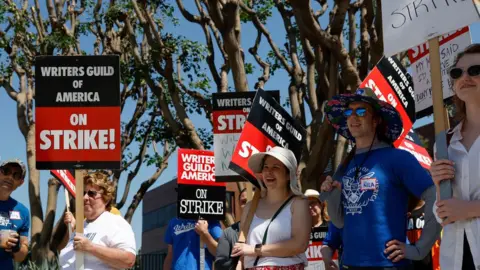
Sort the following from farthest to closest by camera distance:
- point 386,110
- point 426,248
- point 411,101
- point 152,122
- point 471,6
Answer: point 152,122, point 411,101, point 386,110, point 426,248, point 471,6

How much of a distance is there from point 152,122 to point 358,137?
15.8m

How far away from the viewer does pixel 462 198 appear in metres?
4.09

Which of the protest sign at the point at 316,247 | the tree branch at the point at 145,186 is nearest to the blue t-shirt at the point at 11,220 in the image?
the protest sign at the point at 316,247

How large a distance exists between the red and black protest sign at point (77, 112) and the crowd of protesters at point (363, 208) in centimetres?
30

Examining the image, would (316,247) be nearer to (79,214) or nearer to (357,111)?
(79,214)

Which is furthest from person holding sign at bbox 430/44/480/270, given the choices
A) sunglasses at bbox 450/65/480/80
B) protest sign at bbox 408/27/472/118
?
protest sign at bbox 408/27/472/118

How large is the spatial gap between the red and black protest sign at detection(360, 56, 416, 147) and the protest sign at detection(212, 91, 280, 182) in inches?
72.9

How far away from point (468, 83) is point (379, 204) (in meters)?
1.04

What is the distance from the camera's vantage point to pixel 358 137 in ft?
17.1

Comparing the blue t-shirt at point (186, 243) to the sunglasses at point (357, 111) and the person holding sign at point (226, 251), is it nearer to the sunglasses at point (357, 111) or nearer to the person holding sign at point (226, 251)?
the person holding sign at point (226, 251)

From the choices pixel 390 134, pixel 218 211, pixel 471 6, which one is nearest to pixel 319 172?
pixel 218 211

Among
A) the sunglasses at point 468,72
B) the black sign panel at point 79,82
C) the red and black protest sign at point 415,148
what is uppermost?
the black sign panel at point 79,82

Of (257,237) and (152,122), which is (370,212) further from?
(152,122)

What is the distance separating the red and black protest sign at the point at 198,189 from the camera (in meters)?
9.61
